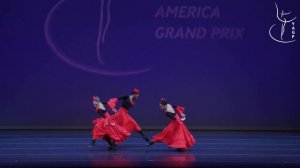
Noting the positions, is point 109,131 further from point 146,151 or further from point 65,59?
point 65,59

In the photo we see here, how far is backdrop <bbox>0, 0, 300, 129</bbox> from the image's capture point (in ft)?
51.8

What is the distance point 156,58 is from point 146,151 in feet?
14.9

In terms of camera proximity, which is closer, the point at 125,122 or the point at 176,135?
the point at 176,135

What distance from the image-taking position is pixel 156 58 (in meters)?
15.9

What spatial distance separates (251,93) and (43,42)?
5954 mm

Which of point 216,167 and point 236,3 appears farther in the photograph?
point 236,3

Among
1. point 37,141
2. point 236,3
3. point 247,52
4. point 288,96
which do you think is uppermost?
point 236,3

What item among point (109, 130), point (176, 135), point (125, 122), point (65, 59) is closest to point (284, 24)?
point (176, 135)

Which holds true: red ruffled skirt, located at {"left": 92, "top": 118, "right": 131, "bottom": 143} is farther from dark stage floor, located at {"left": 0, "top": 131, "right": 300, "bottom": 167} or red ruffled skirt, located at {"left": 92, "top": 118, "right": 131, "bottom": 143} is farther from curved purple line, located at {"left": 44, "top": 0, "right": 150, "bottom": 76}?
curved purple line, located at {"left": 44, "top": 0, "right": 150, "bottom": 76}

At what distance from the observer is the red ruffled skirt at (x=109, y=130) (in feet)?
39.3

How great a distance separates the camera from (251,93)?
15938 mm

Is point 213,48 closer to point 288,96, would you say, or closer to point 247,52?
point 247,52

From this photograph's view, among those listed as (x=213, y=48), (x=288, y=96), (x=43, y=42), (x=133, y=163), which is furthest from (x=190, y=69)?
(x=133, y=163)

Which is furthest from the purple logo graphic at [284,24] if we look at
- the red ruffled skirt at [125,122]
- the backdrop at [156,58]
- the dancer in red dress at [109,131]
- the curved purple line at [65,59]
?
the dancer in red dress at [109,131]
